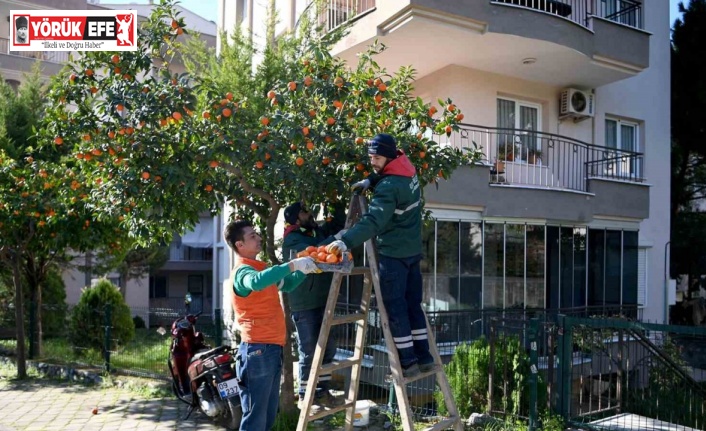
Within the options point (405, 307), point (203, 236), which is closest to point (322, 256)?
point (405, 307)

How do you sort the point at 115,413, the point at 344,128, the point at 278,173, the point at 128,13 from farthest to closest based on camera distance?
the point at 128,13 → the point at 115,413 → the point at 344,128 → the point at 278,173

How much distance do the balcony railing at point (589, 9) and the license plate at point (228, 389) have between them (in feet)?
25.9

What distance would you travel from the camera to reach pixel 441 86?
12.8 m

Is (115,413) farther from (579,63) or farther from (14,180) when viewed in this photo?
(579,63)

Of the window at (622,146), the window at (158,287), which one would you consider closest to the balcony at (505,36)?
the window at (622,146)

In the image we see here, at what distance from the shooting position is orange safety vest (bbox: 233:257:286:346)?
193 inches

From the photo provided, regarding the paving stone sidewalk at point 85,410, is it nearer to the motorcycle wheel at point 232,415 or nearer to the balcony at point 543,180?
the motorcycle wheel at point 232,415

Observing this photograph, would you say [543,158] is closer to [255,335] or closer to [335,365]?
[335,365]

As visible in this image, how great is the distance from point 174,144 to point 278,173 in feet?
3.27

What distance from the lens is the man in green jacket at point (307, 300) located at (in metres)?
5.52

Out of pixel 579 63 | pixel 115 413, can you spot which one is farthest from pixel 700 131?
pixel 115 413

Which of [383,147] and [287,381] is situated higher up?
[383,147]

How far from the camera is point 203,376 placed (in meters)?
7.23

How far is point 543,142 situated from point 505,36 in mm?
2977
